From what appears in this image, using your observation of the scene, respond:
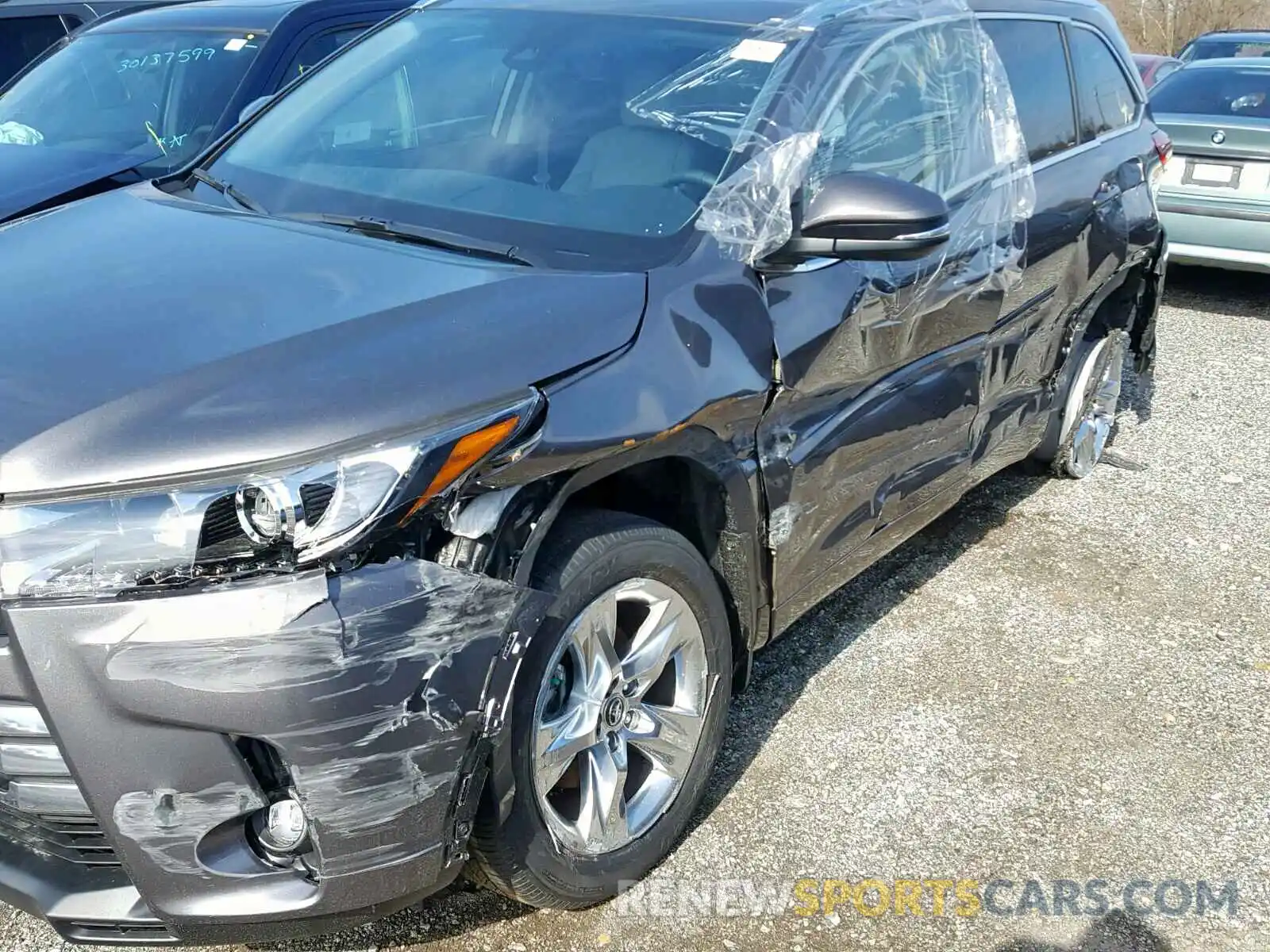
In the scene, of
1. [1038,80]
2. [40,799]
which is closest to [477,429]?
[40,799]

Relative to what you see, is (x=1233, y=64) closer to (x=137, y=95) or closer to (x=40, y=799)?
(x=137, y=95)

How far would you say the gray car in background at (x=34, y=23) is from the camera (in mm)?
7031

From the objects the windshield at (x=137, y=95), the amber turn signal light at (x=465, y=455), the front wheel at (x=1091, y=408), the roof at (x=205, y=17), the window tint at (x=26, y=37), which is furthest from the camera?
the window tint at (x=26, y=37)

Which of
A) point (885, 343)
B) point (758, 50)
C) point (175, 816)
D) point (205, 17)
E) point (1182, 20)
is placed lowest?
point (1182, 20)

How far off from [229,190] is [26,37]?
212 inches

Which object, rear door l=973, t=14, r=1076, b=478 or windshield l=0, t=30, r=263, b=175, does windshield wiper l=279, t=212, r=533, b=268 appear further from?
windshield l=0, t=30, r=263, b=175

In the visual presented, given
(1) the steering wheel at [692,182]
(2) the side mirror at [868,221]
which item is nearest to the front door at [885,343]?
(2) the side mirror at [868,221]

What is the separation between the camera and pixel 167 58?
5473mm

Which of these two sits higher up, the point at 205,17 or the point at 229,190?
the point at 205,17

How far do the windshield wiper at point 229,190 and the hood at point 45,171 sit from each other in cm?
187

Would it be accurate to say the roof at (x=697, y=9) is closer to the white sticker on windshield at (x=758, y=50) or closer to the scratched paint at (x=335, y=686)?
the white sticker on windshield at (x=758, y=50)

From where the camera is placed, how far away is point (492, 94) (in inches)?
119

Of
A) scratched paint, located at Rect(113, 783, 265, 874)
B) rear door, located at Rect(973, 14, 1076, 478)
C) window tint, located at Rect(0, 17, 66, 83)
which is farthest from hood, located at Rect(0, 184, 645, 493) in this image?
window tint, located at Rect(0, 17, 66, 83)

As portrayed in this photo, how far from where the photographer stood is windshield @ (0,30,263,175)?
517cm
